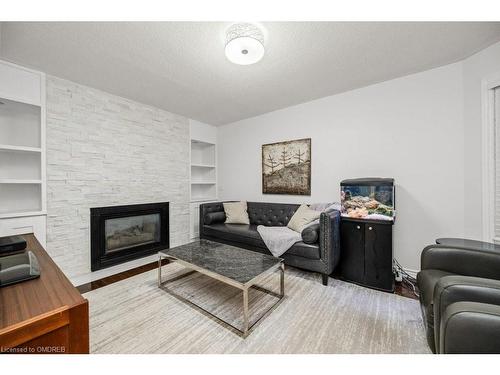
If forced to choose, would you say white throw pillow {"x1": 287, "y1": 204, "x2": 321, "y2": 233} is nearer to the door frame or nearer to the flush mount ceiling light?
the door frame

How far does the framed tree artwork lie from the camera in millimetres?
3260

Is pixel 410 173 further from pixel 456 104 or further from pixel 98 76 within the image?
pixel 98 76

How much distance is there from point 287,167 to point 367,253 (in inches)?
70.0

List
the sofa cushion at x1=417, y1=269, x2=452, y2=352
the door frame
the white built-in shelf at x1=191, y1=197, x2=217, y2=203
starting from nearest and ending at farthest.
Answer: the sofa cushion at x1=417, y1=269, x2=452, y2=352 < the door frame < the white built-in shelf at x1=191, y1=197, x2=217, y2=203

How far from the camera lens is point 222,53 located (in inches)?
75.9

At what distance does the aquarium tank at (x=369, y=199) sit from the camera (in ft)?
7.19

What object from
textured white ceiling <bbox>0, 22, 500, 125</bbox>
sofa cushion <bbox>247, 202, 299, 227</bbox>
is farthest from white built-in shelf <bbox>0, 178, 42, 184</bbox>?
sofa cushion <bbox>247, 202, 299, 227</bbox>

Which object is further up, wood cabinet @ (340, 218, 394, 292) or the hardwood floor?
wood cabinet @ (340, 218, 394, 292)

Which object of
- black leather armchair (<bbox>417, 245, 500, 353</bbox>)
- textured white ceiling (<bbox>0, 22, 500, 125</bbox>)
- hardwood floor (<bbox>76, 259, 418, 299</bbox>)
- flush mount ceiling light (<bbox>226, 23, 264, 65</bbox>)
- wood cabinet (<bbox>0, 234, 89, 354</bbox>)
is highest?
textured white ceiling (<bbox>0, 22, 500, 125</bbox>)

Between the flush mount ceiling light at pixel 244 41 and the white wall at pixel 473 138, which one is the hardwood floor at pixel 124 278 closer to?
the white wall at pixel 473 138

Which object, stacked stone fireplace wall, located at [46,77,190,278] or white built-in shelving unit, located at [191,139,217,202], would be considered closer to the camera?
stacked stone fireplace wall, located at [46,77,190,278]

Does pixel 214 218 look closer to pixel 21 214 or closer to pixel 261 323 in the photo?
pixel 261 323

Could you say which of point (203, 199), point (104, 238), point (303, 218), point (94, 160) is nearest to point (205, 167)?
point (203, 199)

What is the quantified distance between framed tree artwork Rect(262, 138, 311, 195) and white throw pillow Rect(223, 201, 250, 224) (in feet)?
1.71
